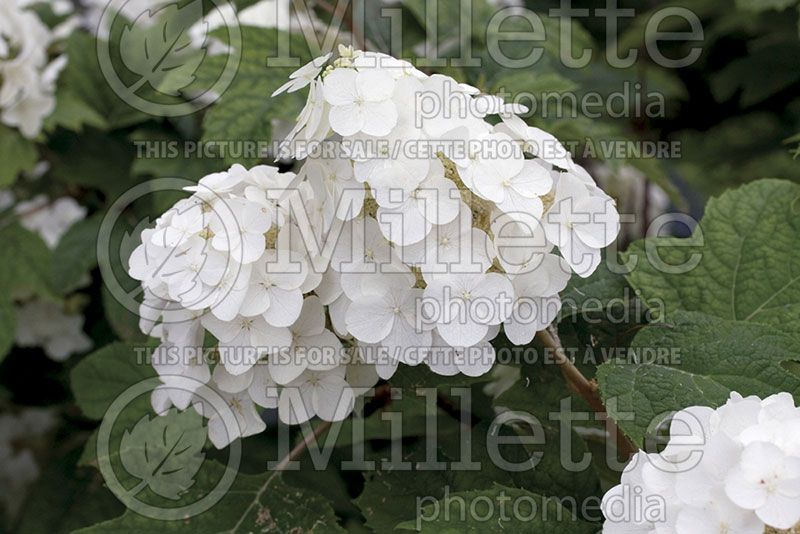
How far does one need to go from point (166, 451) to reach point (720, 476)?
0.67 m

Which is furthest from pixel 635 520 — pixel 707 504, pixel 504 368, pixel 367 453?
pixel 367 453

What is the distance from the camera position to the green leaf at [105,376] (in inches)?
54.1

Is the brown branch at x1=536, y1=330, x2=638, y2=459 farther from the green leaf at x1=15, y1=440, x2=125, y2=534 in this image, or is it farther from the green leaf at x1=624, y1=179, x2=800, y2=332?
the green leaf at x1=15, y1=440, x2=125, y2=534

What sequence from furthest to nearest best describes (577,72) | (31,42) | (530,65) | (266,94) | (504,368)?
(577,72) < (31,42) < (530,65) < (266,94) < (504,368)

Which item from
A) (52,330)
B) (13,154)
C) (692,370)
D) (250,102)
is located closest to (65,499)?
(52,330)

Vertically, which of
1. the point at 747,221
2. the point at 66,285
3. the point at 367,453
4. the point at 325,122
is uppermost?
the point at 325,122

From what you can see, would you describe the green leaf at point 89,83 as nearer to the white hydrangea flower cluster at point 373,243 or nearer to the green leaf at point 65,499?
the green leaf at point 65,499

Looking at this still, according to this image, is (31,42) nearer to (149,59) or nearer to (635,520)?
(149,59)

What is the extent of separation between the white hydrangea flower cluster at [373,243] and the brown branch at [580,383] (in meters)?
0.10

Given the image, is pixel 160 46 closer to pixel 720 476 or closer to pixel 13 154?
pixel 13 154

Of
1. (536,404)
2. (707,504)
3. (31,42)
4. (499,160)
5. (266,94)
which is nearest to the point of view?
(707,504)

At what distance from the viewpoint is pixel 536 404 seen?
1.11 metres

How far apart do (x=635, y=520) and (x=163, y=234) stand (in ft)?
1.69

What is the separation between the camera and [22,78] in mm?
1789
